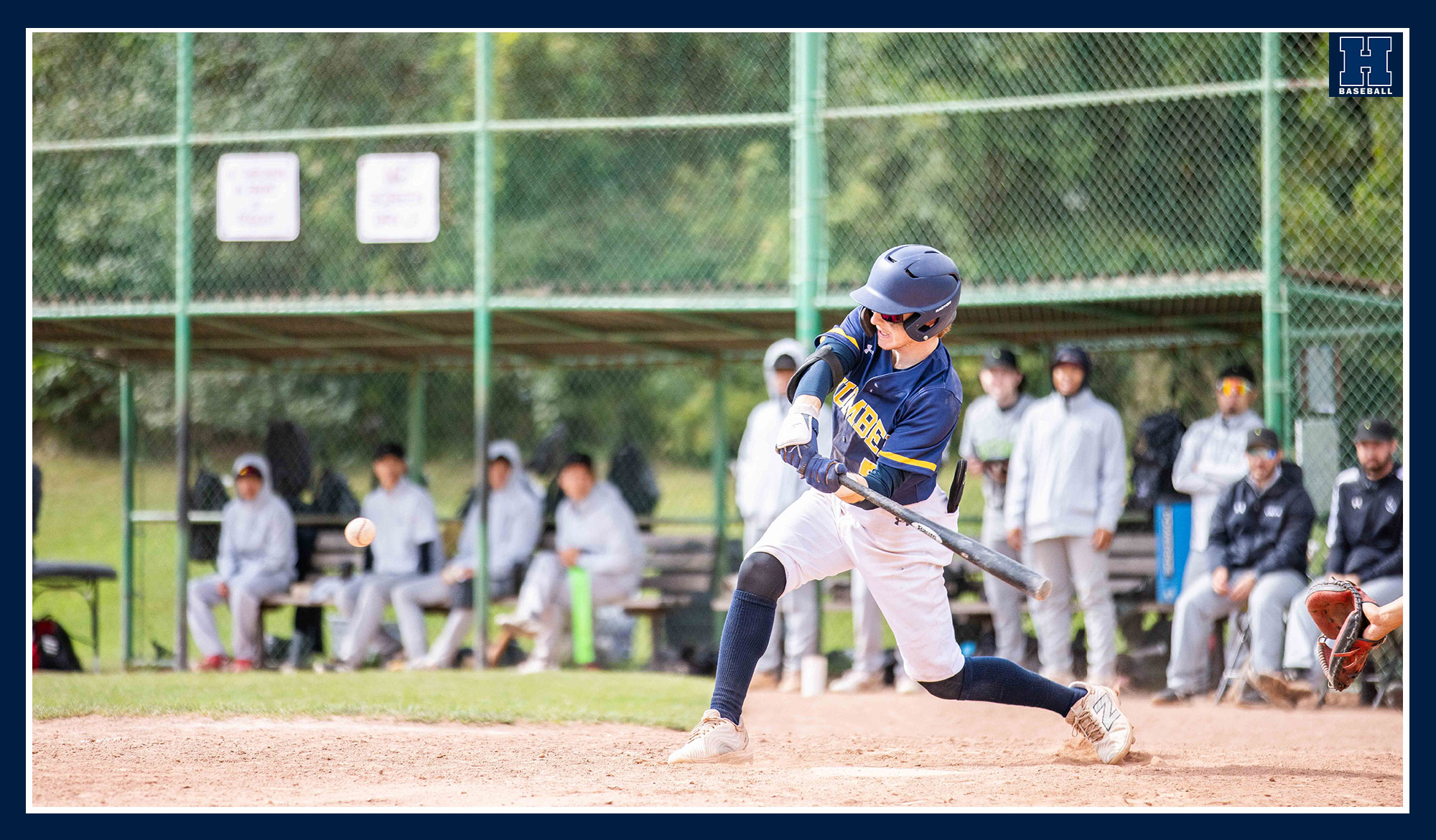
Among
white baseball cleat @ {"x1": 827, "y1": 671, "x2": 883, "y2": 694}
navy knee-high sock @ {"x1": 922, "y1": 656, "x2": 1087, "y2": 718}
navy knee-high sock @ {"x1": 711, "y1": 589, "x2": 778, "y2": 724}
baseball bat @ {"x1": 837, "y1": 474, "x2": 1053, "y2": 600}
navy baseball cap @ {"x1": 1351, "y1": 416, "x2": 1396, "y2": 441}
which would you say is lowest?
white baseball cleat @ {"x1": 827, "y1": 671, "x2": 883, "y2": 694}

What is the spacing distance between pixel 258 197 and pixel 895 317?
19.1ft

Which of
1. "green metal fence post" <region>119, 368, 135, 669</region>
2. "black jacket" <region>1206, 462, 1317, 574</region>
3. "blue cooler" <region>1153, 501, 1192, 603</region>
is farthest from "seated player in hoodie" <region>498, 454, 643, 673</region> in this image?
"black jacket" <region>1206, 462, 1317, 574</region>

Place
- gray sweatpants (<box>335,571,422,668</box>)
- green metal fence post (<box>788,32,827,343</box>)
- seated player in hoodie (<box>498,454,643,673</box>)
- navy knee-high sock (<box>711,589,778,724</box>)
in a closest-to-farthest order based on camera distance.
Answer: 1. navy knee-high sock (<box>711,589,778,724</box>)
2. green metal fence post (<box>788,32,827,343</box>)
3. seated player in hoodie (<box>498,454,643,673</box>)
4. gray sweatpants (<box>335,571,422,668</box>)

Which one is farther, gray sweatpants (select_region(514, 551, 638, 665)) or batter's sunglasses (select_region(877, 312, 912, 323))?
gray sweatpants (select_region(514, 551, 638, 665))

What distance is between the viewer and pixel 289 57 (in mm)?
15703

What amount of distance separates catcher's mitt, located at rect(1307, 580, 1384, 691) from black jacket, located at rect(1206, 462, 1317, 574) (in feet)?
9.02

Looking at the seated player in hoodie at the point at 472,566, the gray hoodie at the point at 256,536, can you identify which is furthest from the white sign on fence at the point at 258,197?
the seated player in hoodie at the point at 472,566

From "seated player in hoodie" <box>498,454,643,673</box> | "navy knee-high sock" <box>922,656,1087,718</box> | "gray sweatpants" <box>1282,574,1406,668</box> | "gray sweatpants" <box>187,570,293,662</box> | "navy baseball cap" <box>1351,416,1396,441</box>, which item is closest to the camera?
"navy knee-high sock" <box>922,656,1087,718</box>

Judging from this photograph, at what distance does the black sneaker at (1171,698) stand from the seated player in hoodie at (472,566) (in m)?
4.02

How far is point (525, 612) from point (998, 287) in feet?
11.1

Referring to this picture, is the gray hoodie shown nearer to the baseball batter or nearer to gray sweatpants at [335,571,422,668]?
gray sweatpants at [335,571,422,668]

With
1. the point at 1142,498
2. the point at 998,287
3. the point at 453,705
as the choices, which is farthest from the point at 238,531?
the point at 1142,498

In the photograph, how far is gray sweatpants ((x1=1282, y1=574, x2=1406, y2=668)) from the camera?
23.7 feet

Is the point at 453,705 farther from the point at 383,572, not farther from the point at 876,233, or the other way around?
the point at 876,233
